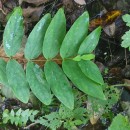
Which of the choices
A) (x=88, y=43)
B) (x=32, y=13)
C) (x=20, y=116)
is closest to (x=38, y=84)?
(x=88, y=43)

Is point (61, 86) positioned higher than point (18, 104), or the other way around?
point (61, 86)

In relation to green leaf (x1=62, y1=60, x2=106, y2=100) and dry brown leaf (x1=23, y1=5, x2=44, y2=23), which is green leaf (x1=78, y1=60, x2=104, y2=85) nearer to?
green leaf (x1=62, y1=60, x2=106, y2=100)

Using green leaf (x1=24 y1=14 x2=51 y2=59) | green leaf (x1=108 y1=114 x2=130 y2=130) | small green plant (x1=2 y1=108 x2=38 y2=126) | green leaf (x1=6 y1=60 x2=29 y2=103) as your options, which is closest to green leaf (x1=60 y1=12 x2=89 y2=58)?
green leaf (x1=24 y1=14 x2=51 y2=59)

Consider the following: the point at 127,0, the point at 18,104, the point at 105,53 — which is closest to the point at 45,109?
the point at 18,104

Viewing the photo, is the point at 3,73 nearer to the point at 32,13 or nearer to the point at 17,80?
the point at 17,80

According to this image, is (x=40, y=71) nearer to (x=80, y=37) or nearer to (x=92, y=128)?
(x=80, y=37)

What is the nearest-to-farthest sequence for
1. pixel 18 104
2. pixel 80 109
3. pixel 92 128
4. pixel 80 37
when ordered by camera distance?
pixel 80 37
pixel 80 109
pixel 92 128
pixel 18 104

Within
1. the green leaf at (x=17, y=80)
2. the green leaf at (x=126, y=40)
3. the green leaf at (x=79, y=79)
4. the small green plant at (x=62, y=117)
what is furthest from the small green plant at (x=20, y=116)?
the green leaf at (x=126, y=40)
